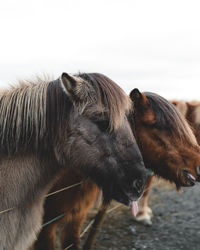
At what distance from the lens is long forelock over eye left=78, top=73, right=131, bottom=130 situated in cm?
239

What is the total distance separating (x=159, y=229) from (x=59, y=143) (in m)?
4.42

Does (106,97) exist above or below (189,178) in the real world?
above

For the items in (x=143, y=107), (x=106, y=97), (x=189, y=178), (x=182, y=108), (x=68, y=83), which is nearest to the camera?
(x=68, y=83)

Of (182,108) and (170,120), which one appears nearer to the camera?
(170,120)

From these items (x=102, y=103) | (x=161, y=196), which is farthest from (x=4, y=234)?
(x=161, y=196)

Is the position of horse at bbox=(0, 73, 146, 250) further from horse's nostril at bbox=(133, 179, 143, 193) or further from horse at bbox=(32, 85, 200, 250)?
horse at bbox=(32, 85, 200, 250)

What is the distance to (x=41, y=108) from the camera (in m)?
2.36

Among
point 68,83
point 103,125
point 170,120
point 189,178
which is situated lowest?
point 189,178

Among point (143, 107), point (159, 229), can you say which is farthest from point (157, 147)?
point (159, 229)

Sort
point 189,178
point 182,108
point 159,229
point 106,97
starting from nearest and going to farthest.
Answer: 1. point 106,97
2. point 189,178
3. point 182,108
4. point 159,229

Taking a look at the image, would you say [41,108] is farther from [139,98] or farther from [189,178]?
[189,178]

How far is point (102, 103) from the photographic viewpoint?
7.95ft

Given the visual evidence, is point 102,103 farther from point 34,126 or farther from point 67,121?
point 34,126

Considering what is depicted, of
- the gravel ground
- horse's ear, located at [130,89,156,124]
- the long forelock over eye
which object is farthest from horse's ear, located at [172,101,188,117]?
the long forelock over eye
